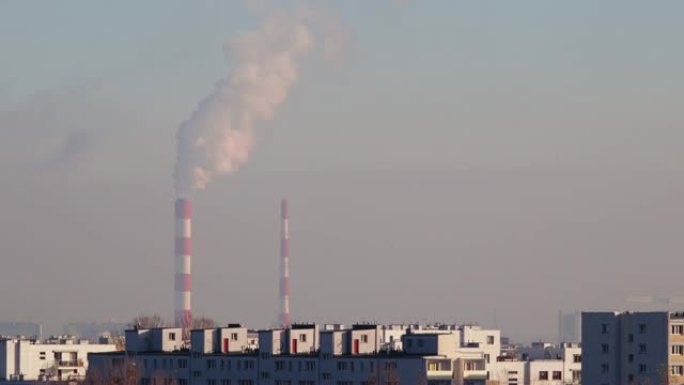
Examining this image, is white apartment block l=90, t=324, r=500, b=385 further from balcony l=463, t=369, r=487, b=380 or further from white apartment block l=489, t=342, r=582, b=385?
white apartment block l=489, t=342, r=582, b=385

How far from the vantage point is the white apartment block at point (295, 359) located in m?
68.2

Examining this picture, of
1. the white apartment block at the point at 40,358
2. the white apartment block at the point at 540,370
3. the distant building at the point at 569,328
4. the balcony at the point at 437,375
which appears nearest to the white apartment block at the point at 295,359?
the balcony at the point at 437,375

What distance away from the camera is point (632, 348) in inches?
2761

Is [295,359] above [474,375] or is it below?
above

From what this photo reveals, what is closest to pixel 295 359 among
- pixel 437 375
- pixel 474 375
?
pixel 437 375

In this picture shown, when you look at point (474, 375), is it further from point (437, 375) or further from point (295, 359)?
point (295, 359)

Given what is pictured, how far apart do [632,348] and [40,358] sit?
32708 mm

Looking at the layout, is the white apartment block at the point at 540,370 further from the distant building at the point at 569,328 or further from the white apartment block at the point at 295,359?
the distant building at the point at 569,328

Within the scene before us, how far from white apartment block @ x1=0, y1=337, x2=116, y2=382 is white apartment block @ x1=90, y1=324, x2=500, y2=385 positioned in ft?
53.2

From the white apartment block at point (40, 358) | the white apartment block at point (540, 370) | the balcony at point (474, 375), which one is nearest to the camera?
the balcony at point (474, 375)

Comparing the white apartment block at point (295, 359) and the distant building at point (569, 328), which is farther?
the distant building at point (569, 328)

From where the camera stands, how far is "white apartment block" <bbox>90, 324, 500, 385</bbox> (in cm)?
6825

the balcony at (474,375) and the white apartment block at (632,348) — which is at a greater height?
the white apartment block at (632,348)

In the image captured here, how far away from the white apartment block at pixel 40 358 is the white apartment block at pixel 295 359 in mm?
16223
